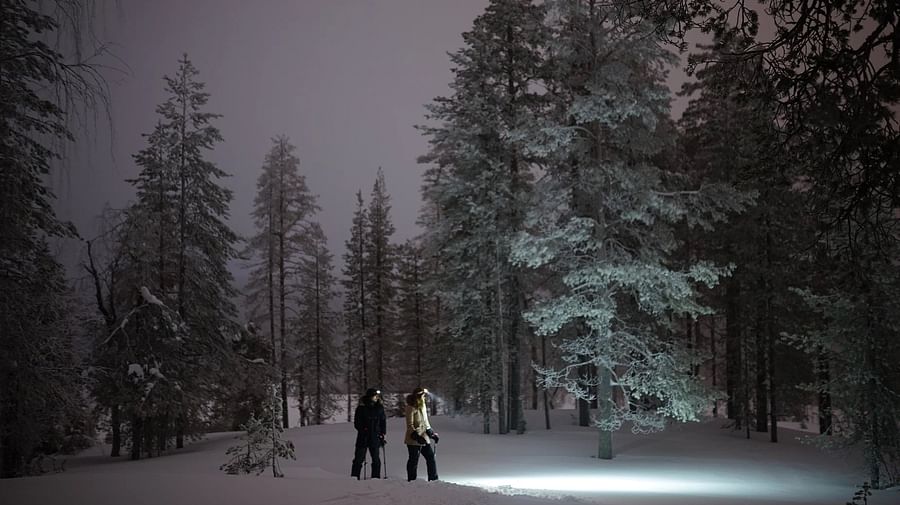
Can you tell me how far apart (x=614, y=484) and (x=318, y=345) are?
26.6 metres

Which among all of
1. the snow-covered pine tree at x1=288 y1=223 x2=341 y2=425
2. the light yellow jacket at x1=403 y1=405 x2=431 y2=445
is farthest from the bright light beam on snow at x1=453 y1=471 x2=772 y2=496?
the snow-covered pine tree at x1=288 y1=223 x2=341 y2=425

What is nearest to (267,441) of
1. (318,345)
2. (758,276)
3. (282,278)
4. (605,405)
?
(605,405)

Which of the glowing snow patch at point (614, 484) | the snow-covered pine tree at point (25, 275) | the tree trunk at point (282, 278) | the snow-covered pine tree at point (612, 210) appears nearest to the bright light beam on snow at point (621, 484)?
the glowing snow patch at point (614, 484)

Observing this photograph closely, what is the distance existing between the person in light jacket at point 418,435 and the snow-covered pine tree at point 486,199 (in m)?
11.3

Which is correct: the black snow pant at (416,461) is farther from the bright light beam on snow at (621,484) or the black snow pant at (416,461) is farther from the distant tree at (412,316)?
the distant tree at (412,316)

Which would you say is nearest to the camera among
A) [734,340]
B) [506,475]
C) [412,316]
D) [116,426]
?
[506,475]

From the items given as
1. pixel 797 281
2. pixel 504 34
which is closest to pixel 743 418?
pixel 797 281

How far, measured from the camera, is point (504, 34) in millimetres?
24312

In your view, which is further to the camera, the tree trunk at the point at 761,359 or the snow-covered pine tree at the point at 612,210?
the tree trunk at the point at 761,359

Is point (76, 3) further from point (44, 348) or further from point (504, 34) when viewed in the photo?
point (504, 34)

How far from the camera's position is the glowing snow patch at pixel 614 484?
38.9 ft

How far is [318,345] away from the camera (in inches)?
1443

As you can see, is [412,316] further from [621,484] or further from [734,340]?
[621,484]

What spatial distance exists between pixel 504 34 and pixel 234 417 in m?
23.3
